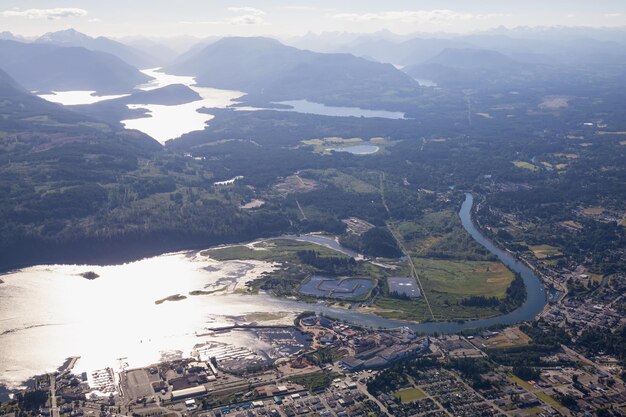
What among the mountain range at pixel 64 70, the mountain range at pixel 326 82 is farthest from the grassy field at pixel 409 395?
the mountain range at pixel 64 70

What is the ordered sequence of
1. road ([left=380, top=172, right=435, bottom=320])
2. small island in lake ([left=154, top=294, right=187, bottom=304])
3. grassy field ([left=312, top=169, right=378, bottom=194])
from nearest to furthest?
small island in lake ([left=154, top=294, right=187, bottom=304])
road ([left=380, top=172, right=435, bottom=320])
grassy field ([left=312, top=169, right=378, bottom=194])

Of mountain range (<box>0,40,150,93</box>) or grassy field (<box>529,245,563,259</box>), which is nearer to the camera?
grassy field (<box>529,245,563,259</box>)

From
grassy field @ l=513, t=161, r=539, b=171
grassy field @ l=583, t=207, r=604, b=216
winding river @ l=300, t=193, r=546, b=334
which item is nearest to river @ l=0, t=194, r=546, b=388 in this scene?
winding river @ l=300, t=193, r=546, b=334

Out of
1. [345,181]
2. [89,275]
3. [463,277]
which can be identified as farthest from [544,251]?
[89,275]

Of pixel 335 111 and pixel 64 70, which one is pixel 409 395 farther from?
pixel 64 70

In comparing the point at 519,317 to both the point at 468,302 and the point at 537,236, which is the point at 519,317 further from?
the point at 537,236

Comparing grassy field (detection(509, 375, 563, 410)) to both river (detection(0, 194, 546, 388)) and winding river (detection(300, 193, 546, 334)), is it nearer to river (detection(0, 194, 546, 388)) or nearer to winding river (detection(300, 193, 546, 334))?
winding river (detection(300, 193, 546, 334))

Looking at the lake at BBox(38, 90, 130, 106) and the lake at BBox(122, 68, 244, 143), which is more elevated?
the lake at BBox(38, 90, 130, 106)

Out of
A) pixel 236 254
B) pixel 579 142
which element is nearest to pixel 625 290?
pixel 236 254
